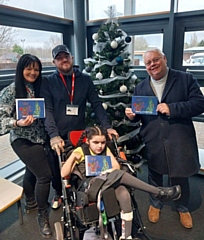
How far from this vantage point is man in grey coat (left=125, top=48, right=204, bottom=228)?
1901 mm

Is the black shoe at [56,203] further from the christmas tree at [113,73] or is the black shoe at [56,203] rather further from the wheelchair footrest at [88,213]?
the wheelchair footrest at [88,213]

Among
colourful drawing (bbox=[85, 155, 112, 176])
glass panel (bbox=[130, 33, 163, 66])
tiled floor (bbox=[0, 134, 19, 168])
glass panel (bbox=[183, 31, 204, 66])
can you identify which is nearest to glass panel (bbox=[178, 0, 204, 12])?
glass panel (bbox=[183, 31, 204, 66])

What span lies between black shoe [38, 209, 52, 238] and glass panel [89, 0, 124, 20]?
9.45 feet

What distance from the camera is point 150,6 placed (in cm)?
327

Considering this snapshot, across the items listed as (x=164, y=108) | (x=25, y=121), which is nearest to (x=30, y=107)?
(x=25, y=121)

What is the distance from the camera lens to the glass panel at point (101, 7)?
3.49 meters

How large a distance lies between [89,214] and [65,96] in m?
1.09

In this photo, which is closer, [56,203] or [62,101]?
[62,101]

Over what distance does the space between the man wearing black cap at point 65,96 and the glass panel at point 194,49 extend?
1.64 metres

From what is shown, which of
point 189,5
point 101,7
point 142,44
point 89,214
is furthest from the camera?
point 101,7

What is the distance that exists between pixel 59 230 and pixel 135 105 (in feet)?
3.74

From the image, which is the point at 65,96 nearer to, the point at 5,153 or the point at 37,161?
the point at 37,161

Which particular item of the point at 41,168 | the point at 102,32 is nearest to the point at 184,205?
the point at 41,168

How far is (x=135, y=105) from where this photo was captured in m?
1.99
